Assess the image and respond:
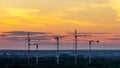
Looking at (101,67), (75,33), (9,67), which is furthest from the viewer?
(75,33)

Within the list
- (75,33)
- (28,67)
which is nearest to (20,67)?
(28,67)

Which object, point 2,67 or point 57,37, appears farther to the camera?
point 57,37

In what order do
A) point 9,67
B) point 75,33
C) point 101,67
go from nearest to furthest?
point 9,67
point 101,67
point 75,33

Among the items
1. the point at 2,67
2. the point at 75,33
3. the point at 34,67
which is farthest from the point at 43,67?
the point at 75,33

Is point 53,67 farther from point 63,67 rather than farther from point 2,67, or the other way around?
point 2,67

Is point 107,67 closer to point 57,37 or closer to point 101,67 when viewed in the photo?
point 101,67

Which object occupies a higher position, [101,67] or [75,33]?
[75,33]

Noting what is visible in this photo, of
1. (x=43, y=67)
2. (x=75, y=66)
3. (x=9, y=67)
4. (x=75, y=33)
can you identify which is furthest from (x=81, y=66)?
(x=75, y=33)

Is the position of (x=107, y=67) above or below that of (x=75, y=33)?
below
